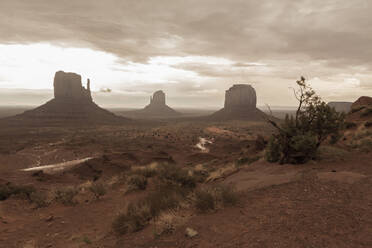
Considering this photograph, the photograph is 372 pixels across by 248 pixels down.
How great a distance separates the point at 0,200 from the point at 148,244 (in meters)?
10.0

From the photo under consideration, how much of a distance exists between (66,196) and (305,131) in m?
12.0

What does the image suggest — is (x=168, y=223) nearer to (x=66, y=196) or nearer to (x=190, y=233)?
(x=190, y=233)

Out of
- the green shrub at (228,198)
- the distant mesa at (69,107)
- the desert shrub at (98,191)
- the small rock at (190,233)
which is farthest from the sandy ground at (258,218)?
the distant mesa at (69,107)

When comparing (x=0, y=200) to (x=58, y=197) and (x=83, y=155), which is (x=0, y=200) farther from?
(x=83, y=155)

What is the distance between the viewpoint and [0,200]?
973cm

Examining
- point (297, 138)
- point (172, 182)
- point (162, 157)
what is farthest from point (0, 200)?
point (162, 157)

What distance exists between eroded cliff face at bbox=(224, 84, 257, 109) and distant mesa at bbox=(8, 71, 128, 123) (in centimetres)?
7943

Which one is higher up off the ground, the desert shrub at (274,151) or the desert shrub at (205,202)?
the desert shrub at (274,151)

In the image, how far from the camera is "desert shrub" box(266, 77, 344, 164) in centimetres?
906

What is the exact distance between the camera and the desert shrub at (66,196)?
30.0 ft

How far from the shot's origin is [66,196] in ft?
30.4

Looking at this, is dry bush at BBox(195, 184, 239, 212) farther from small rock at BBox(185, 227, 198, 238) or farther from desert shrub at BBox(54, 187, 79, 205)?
desert shrub at BBox(54, 187, 79, 205)

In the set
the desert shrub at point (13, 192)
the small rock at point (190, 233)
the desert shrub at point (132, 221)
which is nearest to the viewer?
the small rock at point (190, 233)

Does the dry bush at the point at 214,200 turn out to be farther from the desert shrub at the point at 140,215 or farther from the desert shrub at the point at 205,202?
the desert shrub at the point at 140,215
